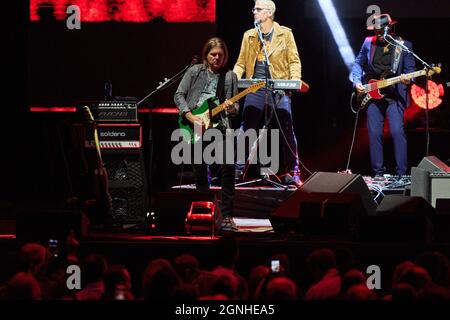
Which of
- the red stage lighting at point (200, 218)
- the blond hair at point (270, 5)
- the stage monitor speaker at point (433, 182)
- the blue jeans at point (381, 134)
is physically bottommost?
the red stage lighting at point (200, 218)

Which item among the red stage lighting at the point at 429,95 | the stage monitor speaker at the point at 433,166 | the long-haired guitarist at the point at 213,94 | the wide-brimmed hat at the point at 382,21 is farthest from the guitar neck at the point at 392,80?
the long-haired guitarist at the point at 213,94

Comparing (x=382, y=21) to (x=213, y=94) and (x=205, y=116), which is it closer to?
(x=213, y=94)

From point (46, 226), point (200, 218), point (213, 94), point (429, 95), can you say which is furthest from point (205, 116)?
point (429, 95)

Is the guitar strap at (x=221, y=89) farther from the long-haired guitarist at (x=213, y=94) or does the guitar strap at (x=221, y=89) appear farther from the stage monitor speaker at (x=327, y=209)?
the stage monitor speaker at (x=327, y=209)

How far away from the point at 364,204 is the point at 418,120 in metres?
3.65

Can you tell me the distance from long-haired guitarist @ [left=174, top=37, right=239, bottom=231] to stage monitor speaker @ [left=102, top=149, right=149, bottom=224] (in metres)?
0.69

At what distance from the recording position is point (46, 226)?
7098mm

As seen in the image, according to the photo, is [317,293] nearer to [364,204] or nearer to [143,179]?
[364,204]

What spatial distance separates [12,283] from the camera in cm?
490

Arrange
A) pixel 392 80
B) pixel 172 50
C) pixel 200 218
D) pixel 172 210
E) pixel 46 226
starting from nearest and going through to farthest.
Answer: pixel 46 226 < pixel 200 218 < pixel 172 210 < pixel 392 80 < pixel 172 50

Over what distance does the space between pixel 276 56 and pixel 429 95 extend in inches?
89.6

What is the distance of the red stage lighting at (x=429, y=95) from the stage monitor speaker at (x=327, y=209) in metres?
3.45

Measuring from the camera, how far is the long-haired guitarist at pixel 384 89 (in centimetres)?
1058
